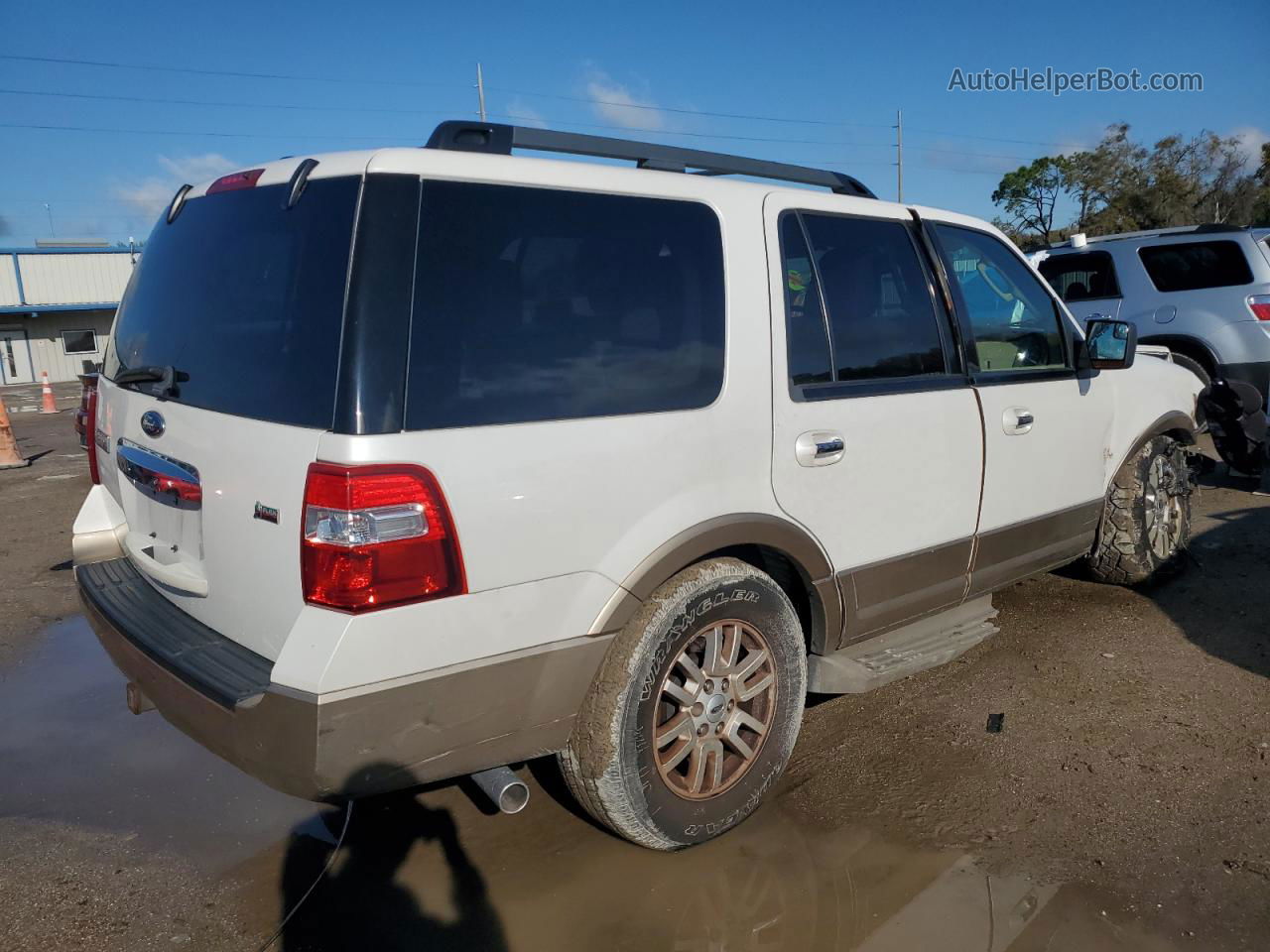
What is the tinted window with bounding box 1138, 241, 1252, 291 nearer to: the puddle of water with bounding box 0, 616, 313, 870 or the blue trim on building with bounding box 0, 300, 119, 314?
the puddle of water with bounding box 0, 616, 313, 870

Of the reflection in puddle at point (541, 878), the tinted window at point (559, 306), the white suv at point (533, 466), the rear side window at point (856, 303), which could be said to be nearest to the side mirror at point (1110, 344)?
the white suv at point (533, 466)

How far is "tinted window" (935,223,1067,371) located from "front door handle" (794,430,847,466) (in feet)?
3.35

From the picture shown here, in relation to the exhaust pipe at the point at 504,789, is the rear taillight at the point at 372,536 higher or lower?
higher

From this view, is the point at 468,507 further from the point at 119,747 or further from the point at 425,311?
the point at 119,747

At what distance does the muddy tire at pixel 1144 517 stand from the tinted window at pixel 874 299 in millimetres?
1842

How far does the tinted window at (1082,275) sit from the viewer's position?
8.84 meters

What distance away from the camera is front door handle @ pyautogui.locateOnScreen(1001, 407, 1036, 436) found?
3.82 m

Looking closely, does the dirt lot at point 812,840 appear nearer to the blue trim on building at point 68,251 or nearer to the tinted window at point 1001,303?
the tinted window at point 1001,303

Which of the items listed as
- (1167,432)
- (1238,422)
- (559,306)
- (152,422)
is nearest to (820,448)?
(559,306)

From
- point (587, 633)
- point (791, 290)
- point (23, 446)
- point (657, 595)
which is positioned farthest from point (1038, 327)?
point (23, 446)

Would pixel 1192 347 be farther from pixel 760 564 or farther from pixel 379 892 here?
pixel 379 892

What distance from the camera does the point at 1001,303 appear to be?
4.04 m

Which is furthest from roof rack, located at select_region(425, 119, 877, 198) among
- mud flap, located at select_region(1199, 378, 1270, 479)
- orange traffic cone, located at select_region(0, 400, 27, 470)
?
orange traffic cone, located at select_region(0, 400, 27, 470)

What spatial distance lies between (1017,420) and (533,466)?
2.37m
